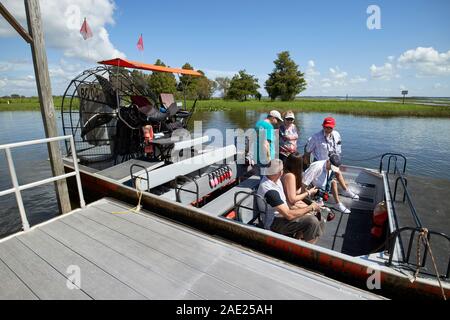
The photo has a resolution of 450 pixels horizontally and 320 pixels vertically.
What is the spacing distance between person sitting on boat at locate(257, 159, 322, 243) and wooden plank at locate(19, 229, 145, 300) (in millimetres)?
1958

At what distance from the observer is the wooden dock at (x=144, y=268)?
265cm

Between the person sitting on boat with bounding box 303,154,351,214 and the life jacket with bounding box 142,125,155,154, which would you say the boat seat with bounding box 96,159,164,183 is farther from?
the person sitting on boat with bounding box 303,154,351,214

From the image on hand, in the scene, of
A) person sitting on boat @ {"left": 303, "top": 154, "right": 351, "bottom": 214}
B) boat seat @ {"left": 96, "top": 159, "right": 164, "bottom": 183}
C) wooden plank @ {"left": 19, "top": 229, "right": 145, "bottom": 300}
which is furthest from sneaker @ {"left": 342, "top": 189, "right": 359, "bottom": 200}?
wooden plank @ {"left": 19, "top": 229, "right": 145, "bottom": 300}

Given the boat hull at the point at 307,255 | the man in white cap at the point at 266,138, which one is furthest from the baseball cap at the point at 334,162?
the boat hull at the point at 307,255

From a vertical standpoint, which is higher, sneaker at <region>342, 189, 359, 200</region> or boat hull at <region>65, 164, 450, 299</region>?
boat hull at <region>65, 164, 450, 299</region>

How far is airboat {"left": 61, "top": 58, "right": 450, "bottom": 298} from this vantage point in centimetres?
277

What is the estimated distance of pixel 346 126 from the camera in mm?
25984

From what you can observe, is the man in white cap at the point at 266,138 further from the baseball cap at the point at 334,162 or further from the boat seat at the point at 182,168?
the boat seat at the point at 182,168

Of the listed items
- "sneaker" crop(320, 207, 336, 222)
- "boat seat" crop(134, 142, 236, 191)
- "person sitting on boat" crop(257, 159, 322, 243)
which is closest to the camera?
"person sitting on boat" crop(257, 159, 322, 243)

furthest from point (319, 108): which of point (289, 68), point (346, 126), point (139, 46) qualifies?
point (139, 46)

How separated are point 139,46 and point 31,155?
9.34 meters

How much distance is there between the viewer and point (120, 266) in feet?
10.1

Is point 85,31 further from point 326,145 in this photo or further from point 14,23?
point 326,145

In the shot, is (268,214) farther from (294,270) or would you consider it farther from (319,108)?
(319,108)
